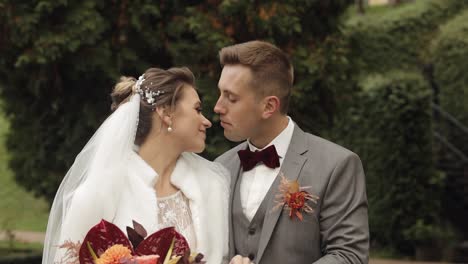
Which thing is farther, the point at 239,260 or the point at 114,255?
the point at 239,260

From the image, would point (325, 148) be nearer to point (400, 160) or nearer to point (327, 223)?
point (327, 223)

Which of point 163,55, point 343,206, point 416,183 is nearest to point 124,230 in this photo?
point 343,206

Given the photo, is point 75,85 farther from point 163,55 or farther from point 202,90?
point 202,90

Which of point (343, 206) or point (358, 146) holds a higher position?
point (343, 206)

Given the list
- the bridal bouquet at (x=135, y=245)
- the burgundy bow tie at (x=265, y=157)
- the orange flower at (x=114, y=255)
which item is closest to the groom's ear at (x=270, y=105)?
the burgundy bow tie at (x=265, y=157)

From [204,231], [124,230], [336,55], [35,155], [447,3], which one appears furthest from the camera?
[447,3]

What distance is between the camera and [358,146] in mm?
14031

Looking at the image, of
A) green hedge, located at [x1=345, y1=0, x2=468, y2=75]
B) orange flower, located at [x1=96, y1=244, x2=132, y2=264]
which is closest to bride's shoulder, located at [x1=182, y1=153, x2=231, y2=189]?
orange flower, located at [x1=96, y1=244, x2=132, y2=264]

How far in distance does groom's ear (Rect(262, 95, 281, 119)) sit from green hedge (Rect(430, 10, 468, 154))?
9.86 meters

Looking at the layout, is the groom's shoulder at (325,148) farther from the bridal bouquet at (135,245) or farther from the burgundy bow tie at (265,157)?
the bridal bouquet at (135,245)

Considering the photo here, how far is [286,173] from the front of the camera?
409 cm

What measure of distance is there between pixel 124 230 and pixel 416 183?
10.00 m

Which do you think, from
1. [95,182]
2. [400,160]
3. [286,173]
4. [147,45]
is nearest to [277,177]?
[286,173]

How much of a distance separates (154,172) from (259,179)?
522mm
